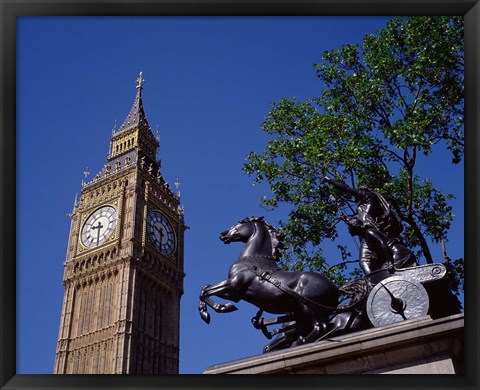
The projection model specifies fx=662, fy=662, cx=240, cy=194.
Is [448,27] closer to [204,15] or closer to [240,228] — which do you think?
[240,228]

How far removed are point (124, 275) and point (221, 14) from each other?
56.5m

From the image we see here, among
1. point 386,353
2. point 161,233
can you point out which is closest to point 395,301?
point 386,353

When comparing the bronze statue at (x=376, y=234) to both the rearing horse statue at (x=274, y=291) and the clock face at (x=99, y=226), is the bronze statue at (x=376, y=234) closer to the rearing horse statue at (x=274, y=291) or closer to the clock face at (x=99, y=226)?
the rearing horse statue at (x=274, y=291)

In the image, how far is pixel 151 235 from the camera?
65.0 m

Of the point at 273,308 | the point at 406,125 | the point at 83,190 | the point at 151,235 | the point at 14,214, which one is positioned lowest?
the point at 273,308

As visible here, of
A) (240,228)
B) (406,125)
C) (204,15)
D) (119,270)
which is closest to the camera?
(204,15)

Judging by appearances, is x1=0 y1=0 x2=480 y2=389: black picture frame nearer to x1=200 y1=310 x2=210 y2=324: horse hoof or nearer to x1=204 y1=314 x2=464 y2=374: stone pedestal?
x1=204 y1=314 x2=464 y2=374: stone pedestal

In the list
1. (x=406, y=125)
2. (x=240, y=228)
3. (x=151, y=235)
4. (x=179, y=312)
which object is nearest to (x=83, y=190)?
(x=151, y=235)

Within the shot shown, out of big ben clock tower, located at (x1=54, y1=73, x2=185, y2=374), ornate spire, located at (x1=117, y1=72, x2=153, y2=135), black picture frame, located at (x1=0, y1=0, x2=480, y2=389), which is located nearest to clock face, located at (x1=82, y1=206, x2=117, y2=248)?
big ben clock tower, located at (x1=54, y1=73, x2=185, y2=374)

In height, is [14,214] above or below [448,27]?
below

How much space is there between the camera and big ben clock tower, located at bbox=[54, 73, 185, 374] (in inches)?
2354

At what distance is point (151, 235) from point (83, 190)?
28.7 ft

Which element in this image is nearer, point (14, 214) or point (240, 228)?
point (14, 214)

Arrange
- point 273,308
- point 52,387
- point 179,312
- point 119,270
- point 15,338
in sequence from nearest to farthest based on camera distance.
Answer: point 52,387 → point 15,338 → point 273,308 → point 119,270 → point 179,312
